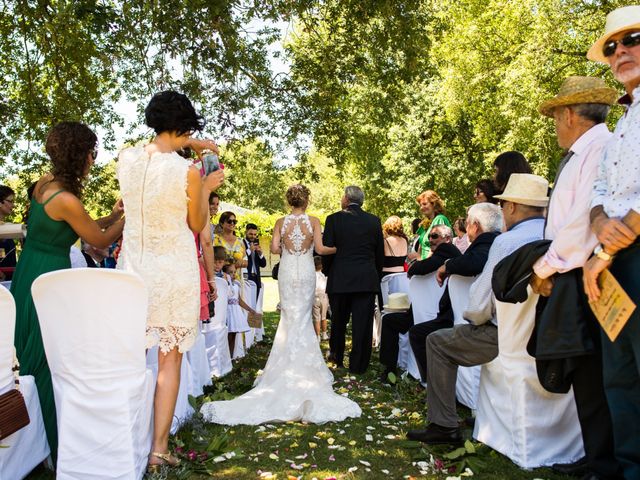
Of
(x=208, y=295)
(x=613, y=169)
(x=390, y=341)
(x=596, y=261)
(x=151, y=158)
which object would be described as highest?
(x=151, y=158)

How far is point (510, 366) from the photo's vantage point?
4.00 m

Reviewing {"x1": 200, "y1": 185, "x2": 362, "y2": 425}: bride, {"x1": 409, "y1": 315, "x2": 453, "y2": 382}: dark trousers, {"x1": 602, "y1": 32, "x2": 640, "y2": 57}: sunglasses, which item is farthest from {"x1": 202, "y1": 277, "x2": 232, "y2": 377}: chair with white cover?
{"x1": 602, "y1": 32, "x2": 640, "y2": 57}: sunglasses

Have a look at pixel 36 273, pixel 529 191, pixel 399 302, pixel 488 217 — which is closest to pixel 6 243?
pixel 36 273

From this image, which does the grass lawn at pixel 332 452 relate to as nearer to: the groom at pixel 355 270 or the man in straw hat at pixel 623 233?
the man in straw hat at pixel 623 233

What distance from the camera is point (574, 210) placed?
3.26 metres

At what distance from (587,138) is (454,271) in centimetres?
192

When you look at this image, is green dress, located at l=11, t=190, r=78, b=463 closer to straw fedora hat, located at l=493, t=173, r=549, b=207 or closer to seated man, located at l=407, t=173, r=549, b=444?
seated man, located at l=407, t=173, r=549, b=444

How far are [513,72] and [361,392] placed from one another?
1220 centimetres

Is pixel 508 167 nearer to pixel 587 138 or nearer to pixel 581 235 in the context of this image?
pixel 587 138

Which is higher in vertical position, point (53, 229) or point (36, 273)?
point (53, 229)

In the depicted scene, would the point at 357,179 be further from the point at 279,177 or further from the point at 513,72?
the point at 279,177

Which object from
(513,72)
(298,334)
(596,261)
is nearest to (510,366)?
(596,261)

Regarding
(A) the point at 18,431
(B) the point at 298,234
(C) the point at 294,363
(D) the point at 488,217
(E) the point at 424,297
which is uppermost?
(D) the point at 488,217

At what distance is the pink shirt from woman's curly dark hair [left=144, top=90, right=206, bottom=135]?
7.50 ft
